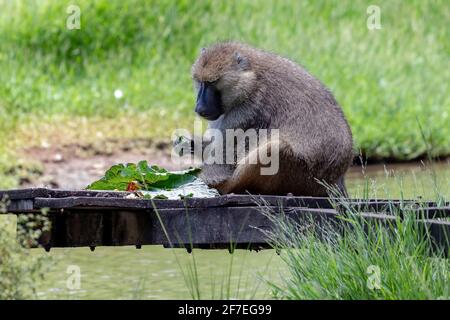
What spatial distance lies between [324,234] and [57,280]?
3.86 metres

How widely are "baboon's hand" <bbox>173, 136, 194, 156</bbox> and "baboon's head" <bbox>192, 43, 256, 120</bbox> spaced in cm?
18

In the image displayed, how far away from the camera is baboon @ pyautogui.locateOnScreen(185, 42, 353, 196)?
711 centimetres

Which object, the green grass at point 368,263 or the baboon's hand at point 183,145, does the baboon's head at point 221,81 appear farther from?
the green grass at point 368,263

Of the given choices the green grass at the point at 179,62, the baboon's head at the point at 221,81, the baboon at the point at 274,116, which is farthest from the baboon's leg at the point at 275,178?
the green grass at the point at 179,62

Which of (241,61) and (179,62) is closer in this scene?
(241,61)

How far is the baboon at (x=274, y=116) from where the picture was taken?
280 inches

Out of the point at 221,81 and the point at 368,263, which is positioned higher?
the point at 221,81

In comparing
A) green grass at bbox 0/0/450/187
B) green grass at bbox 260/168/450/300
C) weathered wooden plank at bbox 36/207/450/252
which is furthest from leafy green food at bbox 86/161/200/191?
green grass at bbox 0/0/450/187

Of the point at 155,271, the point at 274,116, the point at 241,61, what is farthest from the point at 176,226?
the point at 155,271

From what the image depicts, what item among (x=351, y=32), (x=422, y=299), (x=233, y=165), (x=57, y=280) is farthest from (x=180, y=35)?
(x=422, y=299)

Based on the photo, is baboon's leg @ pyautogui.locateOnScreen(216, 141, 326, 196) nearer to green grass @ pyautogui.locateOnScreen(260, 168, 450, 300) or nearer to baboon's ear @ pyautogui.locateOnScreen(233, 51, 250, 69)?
baboon's ear @ pyautogui.locateOnScreen(233, 51, 250, 69)

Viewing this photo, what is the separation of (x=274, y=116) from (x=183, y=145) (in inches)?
23.2

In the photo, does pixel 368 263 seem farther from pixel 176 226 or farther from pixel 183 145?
pixel 183 145

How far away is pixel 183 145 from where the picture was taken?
7.39 meters
